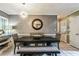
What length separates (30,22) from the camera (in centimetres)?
321

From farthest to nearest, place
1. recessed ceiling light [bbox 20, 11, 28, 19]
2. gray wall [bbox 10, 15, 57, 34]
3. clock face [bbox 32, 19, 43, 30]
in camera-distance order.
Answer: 1. clock face [bbox 32, 19, 43, 30]
2. gray wall [bbox 10, 15, 57, 34]
3. recessed ceiling light [bbox 20, 11, 28, 19]

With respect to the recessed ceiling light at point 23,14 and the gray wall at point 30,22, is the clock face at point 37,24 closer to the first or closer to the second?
the gray wall at point 30,22

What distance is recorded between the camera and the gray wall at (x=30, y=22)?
9.65ft

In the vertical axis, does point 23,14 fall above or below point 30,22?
above

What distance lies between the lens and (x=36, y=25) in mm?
3305

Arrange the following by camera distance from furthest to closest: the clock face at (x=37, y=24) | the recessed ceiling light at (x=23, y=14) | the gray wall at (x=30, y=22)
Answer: the clock face at (x=37, y=24) → the gray wall at (x=30, y=22) → the recessed ceiling light at (x=23, y=14)

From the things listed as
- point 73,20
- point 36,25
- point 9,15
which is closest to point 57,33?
point 36,25

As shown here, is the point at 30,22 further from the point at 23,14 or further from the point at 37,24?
the point at 23,14

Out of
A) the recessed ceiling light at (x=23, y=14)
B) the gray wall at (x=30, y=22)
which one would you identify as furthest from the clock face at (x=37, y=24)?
the recessed ceiling light at (x=23, y=14)

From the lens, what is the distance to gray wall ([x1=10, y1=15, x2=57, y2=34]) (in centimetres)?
294

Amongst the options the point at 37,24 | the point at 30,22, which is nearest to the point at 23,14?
the point at 30,22

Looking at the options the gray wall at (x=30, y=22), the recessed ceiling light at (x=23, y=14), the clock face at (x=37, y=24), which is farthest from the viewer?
the clock face at (x=37, y=24)

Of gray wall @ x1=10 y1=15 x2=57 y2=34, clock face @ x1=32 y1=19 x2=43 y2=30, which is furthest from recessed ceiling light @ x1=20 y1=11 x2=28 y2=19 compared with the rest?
clock face @ x1=32 y1=19 x2=43 y2=30

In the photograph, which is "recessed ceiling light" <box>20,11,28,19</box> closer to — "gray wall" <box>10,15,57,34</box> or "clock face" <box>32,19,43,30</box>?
"gray wall" <box>10,15,57,34</box>
